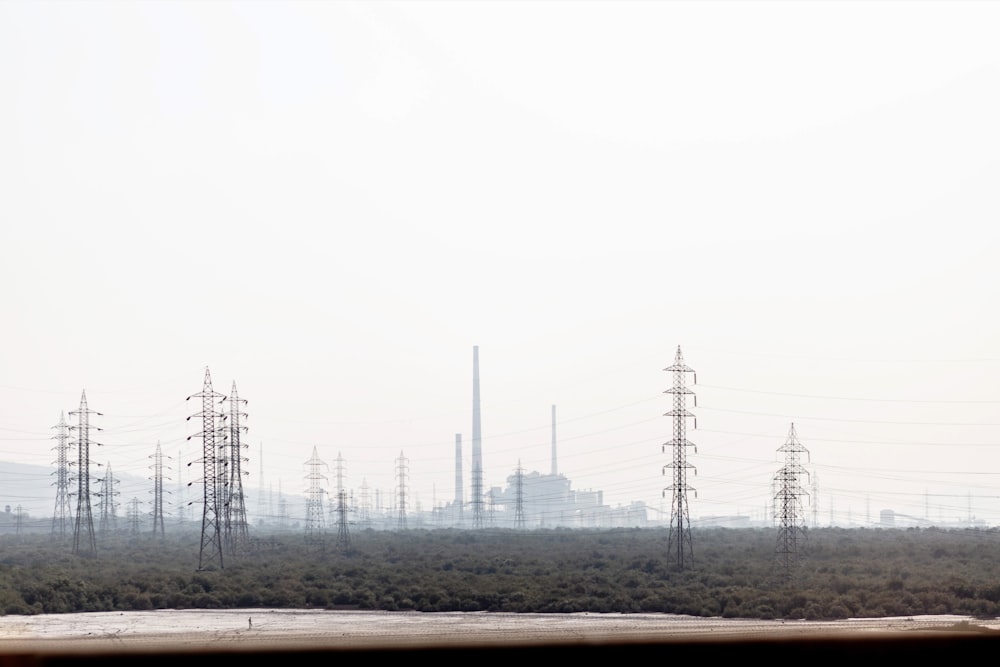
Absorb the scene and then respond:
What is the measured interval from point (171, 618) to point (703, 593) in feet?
77.7

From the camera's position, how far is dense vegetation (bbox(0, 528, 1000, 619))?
4753 centimetres

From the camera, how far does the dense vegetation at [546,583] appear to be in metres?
47.5

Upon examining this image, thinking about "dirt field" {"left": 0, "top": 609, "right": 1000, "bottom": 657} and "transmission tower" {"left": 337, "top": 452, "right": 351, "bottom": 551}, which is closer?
"dirt field" {"left": 0, "top": 609, "right": 1000, "bottom": 657}

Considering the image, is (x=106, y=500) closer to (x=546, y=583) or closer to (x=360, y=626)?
(x=546, y=583)

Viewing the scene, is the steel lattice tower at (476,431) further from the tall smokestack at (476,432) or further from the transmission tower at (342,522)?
the transmission tower at (342,522)

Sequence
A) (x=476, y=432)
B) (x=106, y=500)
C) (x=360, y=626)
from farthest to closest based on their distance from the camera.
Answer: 1. (x=476, y=432)
2. (x=106, y=500)
3. (x=360, y=626)

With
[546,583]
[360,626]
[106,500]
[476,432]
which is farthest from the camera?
[476,432]

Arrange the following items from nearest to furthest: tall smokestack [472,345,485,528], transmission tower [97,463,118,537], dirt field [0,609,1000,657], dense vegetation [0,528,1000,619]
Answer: dirt field [0,609,1000,657] < dense vegetation [0,528,1000,619] < transmission tower [97,463,118,537] < tall smokestack [472,345,485,528]

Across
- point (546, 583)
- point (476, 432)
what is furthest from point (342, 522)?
point (476, 432)

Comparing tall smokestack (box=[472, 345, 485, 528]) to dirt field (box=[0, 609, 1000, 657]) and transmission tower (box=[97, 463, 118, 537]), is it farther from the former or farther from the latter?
dirt field (box=[0, 609, 1000, 657])

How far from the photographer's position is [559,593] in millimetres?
51625

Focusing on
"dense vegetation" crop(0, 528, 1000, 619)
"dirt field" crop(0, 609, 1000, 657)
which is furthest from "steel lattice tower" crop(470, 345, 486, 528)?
"dirt field" crop(0, 609, 1000, 657)

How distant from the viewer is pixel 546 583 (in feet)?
186

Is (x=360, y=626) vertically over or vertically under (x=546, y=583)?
over
